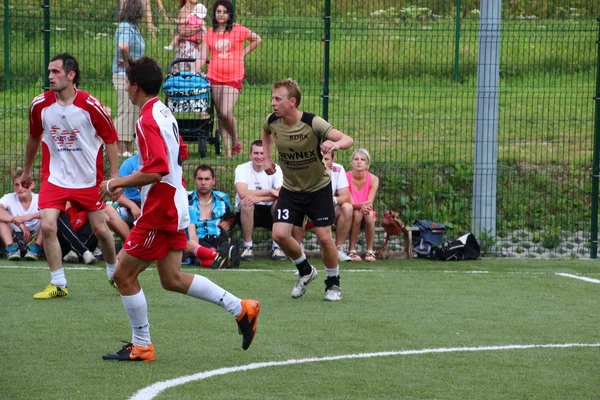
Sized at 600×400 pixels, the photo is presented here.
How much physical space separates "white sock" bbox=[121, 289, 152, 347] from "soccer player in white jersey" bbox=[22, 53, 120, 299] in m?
2.56

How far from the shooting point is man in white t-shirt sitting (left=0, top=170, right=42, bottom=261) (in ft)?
38.6

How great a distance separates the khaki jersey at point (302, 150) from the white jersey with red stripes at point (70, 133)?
1.42 meters

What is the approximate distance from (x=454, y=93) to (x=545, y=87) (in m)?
1.20

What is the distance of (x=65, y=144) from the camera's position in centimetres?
909

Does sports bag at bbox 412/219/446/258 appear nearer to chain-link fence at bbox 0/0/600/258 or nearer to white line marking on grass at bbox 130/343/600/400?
chain-link fence at bbox 0/0/600/258

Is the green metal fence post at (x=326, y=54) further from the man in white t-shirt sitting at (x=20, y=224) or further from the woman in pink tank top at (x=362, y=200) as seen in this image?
the man in white t-shirt sitting at (x=20, y=224)

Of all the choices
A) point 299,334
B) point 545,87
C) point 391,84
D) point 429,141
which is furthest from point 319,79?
point 299,334

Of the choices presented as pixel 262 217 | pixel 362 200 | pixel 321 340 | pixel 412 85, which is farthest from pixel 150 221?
pixel 412 85

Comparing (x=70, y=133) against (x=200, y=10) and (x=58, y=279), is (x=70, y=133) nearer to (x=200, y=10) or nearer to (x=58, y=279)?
(x=58, y=279)

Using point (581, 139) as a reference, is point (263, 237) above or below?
below

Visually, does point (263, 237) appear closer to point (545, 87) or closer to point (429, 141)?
point (429, 141)

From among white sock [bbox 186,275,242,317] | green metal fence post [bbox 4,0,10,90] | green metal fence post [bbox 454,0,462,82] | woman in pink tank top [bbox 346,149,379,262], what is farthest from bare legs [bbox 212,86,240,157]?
white sock [bbox 186,275,242,317]

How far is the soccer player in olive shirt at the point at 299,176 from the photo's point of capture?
8938 millimetres

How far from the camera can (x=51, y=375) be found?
6191 millimetres
